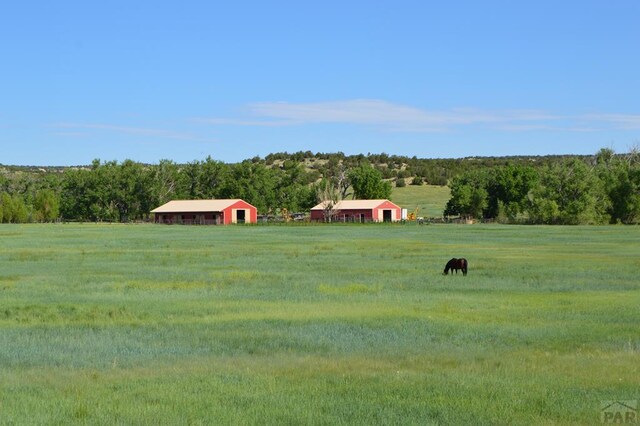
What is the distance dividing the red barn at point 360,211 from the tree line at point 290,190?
2.19 metres

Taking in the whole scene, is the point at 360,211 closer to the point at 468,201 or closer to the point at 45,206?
the point at 468,201

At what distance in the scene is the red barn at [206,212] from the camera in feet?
434

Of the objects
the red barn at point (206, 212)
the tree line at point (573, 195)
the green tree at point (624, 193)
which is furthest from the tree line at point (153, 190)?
the green tree at point (624, 193)

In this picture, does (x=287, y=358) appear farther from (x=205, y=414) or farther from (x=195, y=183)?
(x=195, y=183)

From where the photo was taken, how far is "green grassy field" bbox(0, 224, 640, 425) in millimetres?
12805

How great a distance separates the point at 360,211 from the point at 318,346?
118156 mm

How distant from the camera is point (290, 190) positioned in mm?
152750

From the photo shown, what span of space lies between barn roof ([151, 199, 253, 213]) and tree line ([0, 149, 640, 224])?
28.8ft

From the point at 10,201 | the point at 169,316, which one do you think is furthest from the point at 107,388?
the point at 10,201

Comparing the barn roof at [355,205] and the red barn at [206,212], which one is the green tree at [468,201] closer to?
the barn roof at [355,205]

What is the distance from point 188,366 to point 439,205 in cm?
17578

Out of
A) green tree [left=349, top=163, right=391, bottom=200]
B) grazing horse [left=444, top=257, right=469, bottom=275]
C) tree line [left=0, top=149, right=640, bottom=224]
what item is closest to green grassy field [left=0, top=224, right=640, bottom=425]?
grazing horse [left=444, top=257, right=469, bottom=275]

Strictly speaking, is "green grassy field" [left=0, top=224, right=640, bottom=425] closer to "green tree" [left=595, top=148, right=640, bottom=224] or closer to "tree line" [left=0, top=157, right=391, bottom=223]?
"green tree" [left=595, top=148, right=640, bottom=224]

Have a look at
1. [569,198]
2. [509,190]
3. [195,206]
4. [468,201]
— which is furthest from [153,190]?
[569,198]
